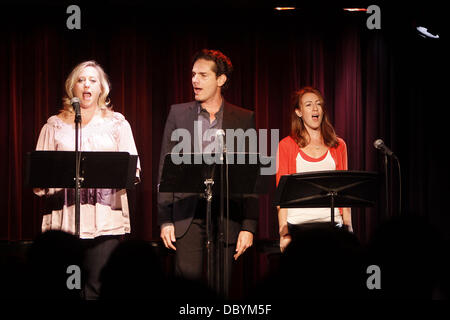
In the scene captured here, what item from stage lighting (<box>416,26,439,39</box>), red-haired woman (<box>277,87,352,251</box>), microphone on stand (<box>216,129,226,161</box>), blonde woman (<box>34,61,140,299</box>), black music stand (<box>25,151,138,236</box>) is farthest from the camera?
stage lighting (<box>416,26,439,39</box>)

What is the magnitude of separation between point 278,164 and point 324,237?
9.12 feet

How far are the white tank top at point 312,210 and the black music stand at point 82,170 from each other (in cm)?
142

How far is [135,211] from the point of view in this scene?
619cm

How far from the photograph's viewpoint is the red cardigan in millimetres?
4660

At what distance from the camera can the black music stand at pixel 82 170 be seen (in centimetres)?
411

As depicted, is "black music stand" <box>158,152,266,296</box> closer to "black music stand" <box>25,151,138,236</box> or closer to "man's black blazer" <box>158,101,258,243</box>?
"man's black blazer" <box>158,101,258,243</box>

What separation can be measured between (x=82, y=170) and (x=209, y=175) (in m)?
1.04

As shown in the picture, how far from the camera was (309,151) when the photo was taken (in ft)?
15.7

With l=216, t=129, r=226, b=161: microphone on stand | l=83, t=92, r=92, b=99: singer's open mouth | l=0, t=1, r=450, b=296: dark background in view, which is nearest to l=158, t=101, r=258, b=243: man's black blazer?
l=216, t=129, r=226, b=161: microphone on stand

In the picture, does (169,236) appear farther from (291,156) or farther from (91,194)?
(291,156)

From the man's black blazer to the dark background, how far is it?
73.3 inches

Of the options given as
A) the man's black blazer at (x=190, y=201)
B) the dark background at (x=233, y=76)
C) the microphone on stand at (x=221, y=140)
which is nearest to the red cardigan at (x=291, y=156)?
the man's black blazer at (x=190, y=201)

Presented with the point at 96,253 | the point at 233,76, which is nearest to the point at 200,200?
the point at 96,253

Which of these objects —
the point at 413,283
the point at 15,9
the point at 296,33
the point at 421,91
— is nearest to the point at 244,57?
the point at 296,33
